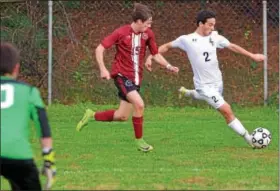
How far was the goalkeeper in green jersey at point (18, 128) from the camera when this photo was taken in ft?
23.0

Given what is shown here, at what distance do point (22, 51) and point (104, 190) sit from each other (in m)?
10.6

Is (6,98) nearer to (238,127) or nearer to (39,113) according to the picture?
(39,113)

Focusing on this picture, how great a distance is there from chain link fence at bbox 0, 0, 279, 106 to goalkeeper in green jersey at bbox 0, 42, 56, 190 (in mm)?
11715

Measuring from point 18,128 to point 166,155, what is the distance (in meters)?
4.86

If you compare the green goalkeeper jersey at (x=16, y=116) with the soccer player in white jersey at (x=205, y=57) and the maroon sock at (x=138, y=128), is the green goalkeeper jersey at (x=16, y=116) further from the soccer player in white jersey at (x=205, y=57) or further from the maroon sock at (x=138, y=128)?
the soccer player in white jersey at (x=205, y=57)

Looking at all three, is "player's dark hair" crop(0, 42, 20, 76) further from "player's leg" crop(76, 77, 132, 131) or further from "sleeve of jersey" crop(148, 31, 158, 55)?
"sleeve of jersey" crop(148, 31, 158, 55)

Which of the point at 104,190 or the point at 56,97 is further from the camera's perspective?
the point at 56,97

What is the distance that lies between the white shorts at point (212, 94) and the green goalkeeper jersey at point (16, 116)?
5.87 meters

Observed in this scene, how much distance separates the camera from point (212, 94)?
12.8m

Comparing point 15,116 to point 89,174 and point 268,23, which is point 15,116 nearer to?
point 89,174

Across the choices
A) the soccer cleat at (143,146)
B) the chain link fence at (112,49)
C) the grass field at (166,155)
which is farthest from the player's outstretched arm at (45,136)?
the chain link fence at (112,49)

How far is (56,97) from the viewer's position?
18.8m

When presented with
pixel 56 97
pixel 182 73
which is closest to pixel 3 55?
pixel 56 97

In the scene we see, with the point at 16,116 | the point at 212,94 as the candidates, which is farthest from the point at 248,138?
the point at 16,116
